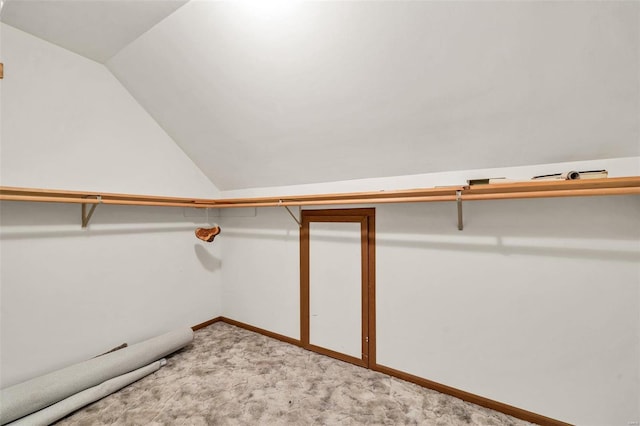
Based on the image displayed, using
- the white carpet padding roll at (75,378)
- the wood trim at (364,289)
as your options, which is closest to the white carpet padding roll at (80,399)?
the white carpet padding roll at (75,378)

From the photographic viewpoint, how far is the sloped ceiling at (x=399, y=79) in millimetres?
1092

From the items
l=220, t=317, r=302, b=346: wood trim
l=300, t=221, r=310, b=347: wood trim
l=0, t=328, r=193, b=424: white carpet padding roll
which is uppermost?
l=300, t=221, r=310, b=347: wood trim

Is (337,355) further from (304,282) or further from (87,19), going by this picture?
(87,19)

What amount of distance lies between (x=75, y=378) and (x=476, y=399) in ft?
8.06

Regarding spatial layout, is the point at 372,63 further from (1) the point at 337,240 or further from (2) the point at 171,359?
(2) the point at 171,359

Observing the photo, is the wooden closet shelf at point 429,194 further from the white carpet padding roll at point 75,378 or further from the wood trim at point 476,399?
the wood trim at point 476,399

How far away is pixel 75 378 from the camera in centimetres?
160

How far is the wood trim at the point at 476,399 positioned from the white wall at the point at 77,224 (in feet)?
6.61

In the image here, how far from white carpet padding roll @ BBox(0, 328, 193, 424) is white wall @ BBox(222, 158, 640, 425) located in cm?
170

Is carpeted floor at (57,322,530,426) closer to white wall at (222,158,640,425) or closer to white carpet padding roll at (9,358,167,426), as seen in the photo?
white carpet padding roll at (9,358,167,426)

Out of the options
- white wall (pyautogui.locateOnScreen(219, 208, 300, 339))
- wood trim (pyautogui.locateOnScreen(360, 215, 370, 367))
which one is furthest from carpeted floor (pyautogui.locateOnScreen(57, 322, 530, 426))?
white wall (pyautogui.locateOnScreen(219, 208, 300, 339))

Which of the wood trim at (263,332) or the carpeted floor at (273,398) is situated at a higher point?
the wood trim at (263,332)

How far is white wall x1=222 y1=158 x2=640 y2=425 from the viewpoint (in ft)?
4.27

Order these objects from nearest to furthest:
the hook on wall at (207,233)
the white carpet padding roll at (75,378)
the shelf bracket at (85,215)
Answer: the white carpet padding roll at (75,378)
the shelf bracket at (85,215)
the hook on wall at (207,233)
